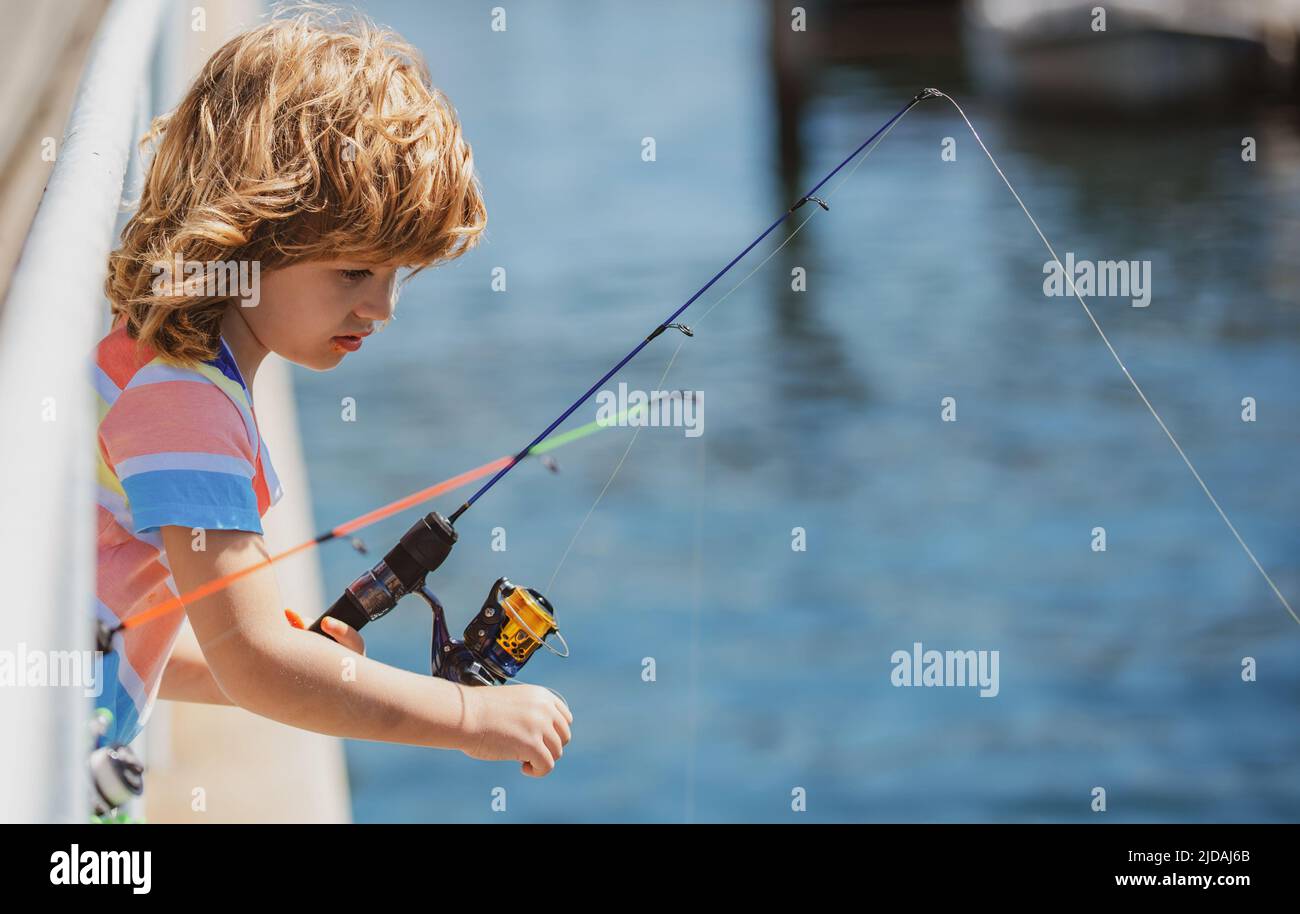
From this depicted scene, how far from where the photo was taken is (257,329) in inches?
51.3

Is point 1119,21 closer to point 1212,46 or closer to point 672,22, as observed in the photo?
point 1212,46

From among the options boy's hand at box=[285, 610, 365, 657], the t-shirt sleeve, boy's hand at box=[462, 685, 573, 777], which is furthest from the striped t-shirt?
boy's hand at box=[462, 685, 573, 777]

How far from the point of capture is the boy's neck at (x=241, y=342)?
129cm

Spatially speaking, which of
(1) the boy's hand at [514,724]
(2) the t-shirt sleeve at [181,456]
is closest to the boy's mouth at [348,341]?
(2) the t-shirt sleeve at [181,456]

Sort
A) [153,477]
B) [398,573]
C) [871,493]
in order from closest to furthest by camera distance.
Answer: [153,477] → [398,573] → [871,493]

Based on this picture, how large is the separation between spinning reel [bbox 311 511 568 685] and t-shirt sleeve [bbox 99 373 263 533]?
223mm

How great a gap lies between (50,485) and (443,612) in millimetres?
718

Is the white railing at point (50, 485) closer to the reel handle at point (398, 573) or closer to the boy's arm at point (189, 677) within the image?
the reel handle at point (398, 573)

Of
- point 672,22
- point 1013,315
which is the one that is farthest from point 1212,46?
point 672,22

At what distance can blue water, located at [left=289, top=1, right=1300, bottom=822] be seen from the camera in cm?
486

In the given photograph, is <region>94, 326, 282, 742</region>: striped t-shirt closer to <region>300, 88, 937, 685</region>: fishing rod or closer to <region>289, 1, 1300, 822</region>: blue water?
<region>300, 88, 937, 685</region>: fishing rod

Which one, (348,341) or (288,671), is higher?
(348,341)

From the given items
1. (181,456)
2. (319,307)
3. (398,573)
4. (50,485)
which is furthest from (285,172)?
(50,485)

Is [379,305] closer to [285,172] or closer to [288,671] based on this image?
[285,172]
